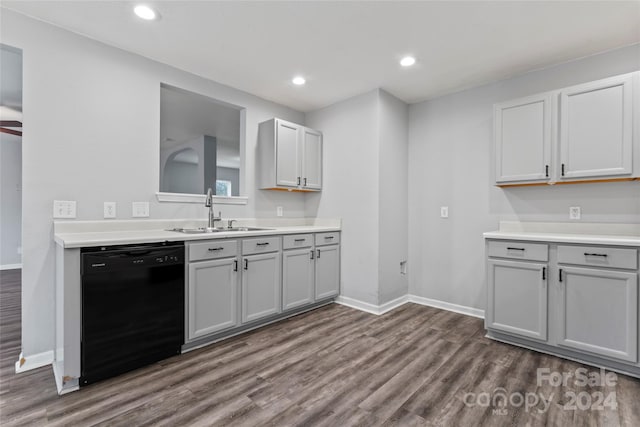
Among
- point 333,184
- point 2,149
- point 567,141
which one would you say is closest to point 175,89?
point 333,184

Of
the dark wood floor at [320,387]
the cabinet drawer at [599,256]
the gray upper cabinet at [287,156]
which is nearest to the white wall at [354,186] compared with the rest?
the gray upper cabinet at [287,156]

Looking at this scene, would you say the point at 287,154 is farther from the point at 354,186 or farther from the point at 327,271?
the point at 327,271

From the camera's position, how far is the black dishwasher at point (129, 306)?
6.05 ft

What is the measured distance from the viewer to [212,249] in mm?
2424

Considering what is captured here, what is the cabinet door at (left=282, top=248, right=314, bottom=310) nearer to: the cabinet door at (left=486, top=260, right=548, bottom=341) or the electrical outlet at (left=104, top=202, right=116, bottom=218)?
the electrical outlet at (left=104, top=202, right=116, bottom=218)

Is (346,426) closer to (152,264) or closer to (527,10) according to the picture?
(152,264)

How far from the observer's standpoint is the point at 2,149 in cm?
541

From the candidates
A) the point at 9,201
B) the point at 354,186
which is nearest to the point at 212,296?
the point at 354,186

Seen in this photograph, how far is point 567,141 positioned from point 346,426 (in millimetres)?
2666

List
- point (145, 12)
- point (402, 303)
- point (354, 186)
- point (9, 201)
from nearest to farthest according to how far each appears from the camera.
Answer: point (145, 12) < point (354, 186) < point (402, 303) < point (9, 201)

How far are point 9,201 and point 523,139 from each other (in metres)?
8.08

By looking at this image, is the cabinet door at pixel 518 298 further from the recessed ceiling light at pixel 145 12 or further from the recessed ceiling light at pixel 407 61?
the recessed ceiling light at pixel 145 12

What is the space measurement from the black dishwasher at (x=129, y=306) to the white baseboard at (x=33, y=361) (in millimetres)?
582

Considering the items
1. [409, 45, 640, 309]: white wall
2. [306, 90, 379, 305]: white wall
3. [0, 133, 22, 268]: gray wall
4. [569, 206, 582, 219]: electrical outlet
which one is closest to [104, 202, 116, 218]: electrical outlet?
[306, 90, 379, 305]: white wall
